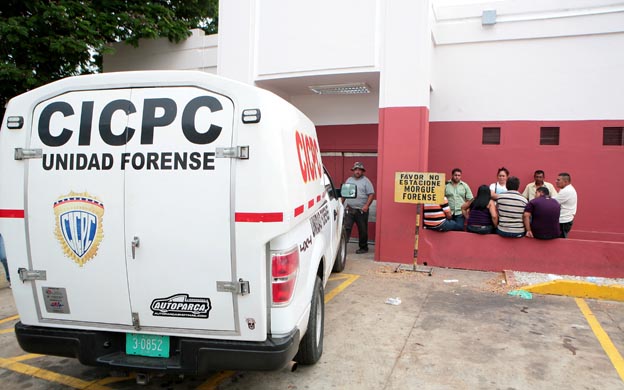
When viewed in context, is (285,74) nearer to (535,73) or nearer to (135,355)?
(535,73)

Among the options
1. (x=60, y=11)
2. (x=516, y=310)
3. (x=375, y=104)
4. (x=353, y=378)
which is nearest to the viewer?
(x=353, y=378)

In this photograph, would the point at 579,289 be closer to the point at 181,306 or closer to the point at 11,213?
the point at 181,306

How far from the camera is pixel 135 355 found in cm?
305

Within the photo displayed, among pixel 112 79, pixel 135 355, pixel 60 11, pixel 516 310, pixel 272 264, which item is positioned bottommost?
pixel 516 310

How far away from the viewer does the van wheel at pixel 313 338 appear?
3.70 meters

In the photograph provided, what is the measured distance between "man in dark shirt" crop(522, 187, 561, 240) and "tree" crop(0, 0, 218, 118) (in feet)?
28.4

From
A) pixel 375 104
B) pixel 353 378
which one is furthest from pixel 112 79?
pixel 375 104

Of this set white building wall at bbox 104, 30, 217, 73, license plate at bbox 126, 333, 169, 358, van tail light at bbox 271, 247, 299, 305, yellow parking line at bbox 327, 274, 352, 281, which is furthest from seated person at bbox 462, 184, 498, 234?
white building wall at bbox 104, 30, 217, 73

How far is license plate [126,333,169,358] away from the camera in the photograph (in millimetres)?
2996

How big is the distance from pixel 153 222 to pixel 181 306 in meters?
0.61

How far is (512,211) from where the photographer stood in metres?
7.04

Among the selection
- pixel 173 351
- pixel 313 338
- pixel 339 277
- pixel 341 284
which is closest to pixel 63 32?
pixel 339 277

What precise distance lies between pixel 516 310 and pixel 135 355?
4.62 meters

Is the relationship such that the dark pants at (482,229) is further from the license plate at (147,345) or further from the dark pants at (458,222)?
the license plate at (147,345)
